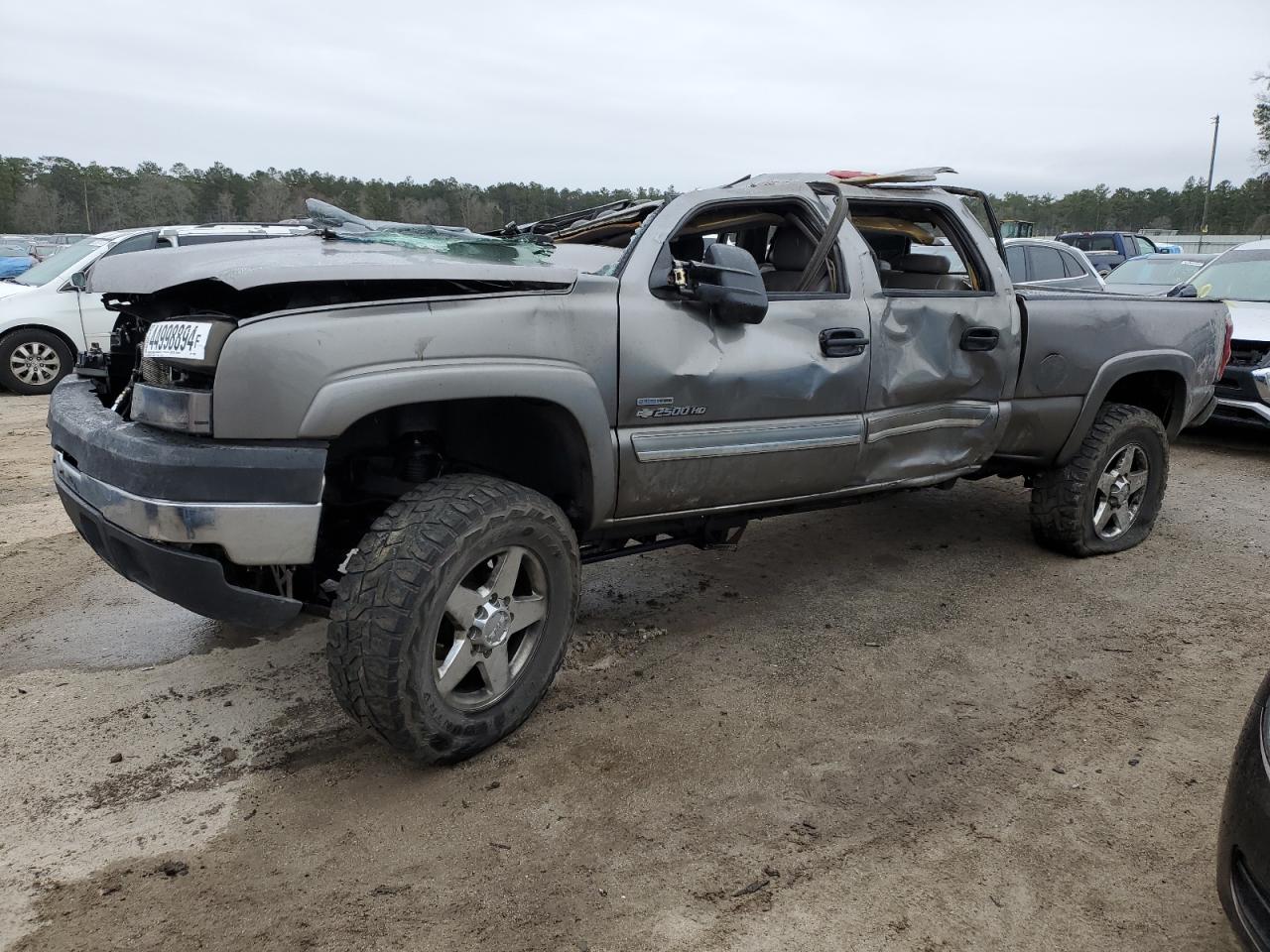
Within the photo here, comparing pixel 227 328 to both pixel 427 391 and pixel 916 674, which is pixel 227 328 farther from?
pixel 916 674

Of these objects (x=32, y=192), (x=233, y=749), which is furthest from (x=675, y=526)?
(x=32, y=192)

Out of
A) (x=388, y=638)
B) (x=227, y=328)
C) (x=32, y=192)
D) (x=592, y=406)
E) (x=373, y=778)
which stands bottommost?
(x=373, y=778)

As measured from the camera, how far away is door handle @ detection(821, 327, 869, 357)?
364 cm

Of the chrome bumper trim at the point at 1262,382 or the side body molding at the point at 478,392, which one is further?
the chrome bumper trim at the point at 1262,382

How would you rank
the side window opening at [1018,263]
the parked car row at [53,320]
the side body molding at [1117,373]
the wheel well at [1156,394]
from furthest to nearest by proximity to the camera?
1. the side window opening at [1018,263]
2. the parked car row at [53,320]
3. the wheel well at [1156,394]
4. the side body molding at [1117,373]

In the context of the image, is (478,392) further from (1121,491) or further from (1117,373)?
(1121,491)

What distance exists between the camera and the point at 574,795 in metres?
2.81

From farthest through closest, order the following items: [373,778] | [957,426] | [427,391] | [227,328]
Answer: [957,426]
[373,778]
[427,391]
[227,328]

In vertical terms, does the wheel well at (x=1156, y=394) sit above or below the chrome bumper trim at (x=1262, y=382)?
above

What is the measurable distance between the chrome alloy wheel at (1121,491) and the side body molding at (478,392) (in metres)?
3.10

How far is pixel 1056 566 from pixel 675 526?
2.48 meters

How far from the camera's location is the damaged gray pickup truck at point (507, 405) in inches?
101

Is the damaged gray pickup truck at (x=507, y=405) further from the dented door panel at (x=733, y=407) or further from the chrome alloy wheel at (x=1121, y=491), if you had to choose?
the chrome alloy wheel at (x=1121, y=491)

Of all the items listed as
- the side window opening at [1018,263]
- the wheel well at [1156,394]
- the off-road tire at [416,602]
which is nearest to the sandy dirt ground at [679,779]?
the off-road tire at [416,602]
